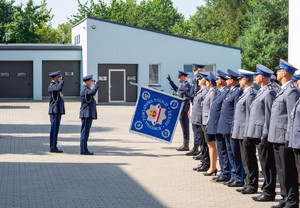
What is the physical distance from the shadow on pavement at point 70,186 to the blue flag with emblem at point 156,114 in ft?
6.71

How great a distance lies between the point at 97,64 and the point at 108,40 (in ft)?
5.53

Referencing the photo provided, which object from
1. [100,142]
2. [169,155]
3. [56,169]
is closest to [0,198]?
[56,169]

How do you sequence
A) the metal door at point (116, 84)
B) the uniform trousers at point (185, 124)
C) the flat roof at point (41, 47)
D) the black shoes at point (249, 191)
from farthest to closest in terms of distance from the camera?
the flat roof at point (41, 47), the metal door at point (116, 84), the uniform trousers at point (185, 124), the black shoes at point (249, 191)

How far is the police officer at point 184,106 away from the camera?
17438 millimetres

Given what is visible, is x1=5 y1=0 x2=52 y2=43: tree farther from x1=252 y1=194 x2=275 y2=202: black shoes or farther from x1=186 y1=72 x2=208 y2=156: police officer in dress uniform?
x1=252 y1=194 x2=275 y2=202: black shoes

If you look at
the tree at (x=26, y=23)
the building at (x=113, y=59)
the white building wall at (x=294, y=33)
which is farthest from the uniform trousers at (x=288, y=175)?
the tree at (x=26, y=23)

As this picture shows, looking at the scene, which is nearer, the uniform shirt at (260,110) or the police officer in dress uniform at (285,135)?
the police officer in dress uniform at (285,135)

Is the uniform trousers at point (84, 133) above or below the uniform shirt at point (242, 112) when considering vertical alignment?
below

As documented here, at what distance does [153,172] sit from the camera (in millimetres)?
14242

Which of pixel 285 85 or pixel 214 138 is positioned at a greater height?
pixel 285 85

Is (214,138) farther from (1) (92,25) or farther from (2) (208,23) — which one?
(2) (208,23)

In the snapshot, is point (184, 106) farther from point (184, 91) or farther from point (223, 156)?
point (223, 156)

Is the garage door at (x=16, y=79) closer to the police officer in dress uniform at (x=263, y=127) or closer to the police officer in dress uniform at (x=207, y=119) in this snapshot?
the police officer in dress uniform at (x=207, y=119)

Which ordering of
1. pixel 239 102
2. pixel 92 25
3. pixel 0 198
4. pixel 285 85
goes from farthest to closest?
1. pixel 92 25
2. pixel 239 102
3. pixel 0 198
4. pixel 285 85
